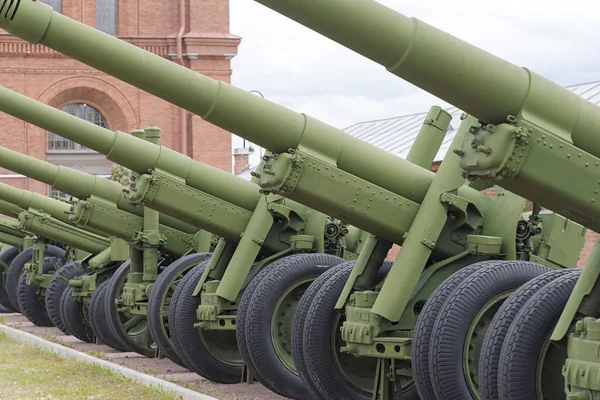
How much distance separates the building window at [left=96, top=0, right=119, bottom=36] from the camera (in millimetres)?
38844

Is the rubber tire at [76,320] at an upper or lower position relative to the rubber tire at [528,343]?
lower

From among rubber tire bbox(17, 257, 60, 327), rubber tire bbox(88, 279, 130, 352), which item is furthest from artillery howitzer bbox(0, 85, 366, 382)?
rubber tire bbox(17, 257, 60, 327)

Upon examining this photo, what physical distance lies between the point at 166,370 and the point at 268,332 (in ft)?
9.91

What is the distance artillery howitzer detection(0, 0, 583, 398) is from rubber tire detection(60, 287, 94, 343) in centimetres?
741

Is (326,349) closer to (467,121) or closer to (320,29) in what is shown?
(467,121)

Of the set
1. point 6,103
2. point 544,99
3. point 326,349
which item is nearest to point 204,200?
point 6,103

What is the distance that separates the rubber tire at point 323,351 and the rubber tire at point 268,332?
3.08 ft

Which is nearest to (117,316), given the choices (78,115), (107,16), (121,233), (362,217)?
(121,233)

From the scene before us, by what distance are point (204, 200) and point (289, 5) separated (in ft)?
20.6

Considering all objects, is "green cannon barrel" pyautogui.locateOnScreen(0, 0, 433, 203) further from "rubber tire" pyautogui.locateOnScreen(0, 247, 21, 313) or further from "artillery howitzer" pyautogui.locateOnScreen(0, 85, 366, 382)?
"rubber tire" pyautogui.locateOnScreen(0, 247, 21, 313)

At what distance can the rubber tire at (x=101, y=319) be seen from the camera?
46.9ft

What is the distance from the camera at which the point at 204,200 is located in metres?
11.5

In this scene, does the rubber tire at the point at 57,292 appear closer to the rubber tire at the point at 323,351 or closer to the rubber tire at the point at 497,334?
the rubber tire at the point at 323,351

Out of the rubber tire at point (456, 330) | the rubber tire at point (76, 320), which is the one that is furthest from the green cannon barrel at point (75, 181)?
the rubber tire at point (456, 330)
